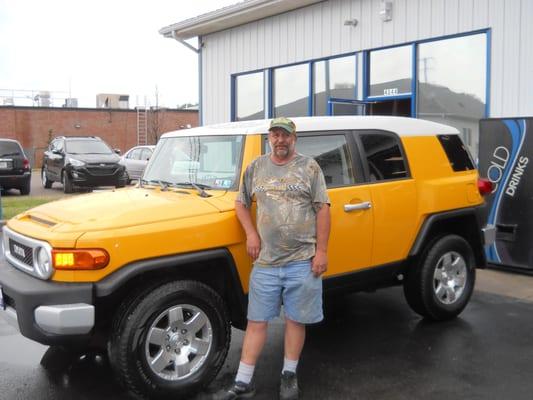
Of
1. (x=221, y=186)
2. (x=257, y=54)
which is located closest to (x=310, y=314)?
(x=221, y=186)

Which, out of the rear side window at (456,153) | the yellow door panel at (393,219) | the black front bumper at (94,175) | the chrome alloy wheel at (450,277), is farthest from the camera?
the black front bumper at (94,175)

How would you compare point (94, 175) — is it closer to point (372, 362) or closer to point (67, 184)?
point (67, 184)

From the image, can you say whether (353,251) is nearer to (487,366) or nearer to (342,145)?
(342,145)

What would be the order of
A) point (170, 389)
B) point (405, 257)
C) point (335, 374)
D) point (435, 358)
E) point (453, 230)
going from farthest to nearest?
point (453, 230) → point (405, 257) → point (435, 358) → point (335, 374) → point (170, 389)

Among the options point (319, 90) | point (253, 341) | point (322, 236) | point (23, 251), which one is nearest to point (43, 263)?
point (23, 251)

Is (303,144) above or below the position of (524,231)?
above

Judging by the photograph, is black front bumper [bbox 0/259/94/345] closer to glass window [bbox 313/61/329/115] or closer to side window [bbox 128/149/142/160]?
glass window [bbox 313/61/329/115]

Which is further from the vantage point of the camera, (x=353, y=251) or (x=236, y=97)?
(x=236, y=97)

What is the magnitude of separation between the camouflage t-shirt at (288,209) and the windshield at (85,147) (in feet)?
50.7

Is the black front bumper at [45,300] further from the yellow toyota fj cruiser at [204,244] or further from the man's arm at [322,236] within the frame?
the man's arm at [322,236]

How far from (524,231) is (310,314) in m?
4.39

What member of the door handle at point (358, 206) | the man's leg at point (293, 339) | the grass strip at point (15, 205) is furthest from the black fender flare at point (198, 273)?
the grass strip at point (15, 205)

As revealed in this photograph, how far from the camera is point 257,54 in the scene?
14.4 meters

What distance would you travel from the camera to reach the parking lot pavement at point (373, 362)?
3.94 metres
